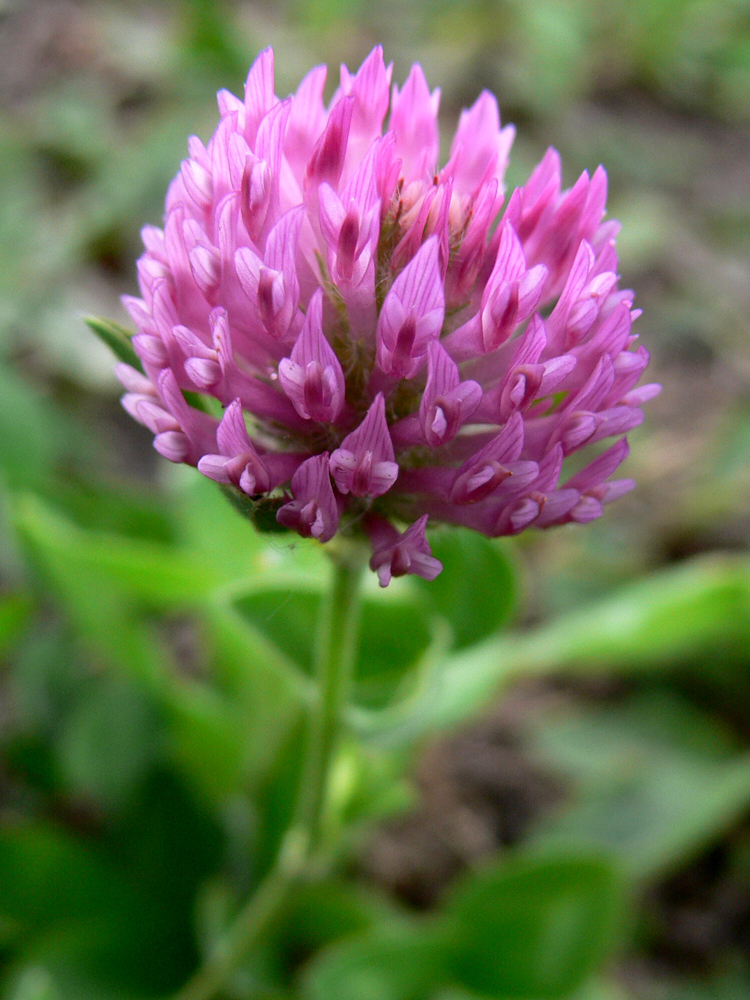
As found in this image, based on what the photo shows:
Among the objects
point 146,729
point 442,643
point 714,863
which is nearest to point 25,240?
point 146,729

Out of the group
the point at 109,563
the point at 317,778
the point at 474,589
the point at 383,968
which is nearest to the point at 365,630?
the point at 474,589

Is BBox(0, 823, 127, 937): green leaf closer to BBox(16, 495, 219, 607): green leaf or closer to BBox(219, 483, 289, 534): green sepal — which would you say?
BBox(16, 495, 219, 607): green leaf

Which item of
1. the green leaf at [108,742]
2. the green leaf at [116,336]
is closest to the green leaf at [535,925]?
the green leaf at [108,742]

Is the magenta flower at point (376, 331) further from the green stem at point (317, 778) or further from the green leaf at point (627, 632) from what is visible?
the green leaf at point (627, 632)

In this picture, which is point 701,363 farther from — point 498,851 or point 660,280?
point 498,851

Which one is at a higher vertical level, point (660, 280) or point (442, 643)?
point (660, 280)

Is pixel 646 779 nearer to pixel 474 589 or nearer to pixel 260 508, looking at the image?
pixel 474 589
